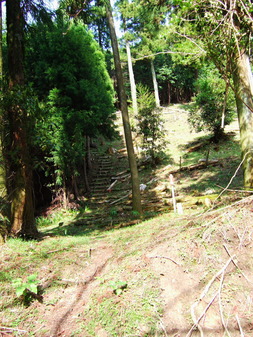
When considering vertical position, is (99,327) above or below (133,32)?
below

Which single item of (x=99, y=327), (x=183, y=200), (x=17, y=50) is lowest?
(x=183, y=200)

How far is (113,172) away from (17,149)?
36.7 feet

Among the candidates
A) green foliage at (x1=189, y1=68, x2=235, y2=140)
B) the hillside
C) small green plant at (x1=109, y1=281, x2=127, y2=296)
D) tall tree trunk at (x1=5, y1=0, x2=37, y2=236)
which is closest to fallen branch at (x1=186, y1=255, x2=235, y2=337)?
the hillside

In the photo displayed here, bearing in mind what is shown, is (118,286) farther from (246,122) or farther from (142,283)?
(246,122)

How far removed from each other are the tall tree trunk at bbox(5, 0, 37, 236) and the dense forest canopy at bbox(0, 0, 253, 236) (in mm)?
18

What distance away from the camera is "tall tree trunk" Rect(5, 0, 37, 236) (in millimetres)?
4352

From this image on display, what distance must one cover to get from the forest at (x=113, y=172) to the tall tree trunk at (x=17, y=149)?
0.02 m

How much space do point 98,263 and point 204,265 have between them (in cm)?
148

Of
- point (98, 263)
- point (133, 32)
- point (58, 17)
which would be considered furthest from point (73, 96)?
point (133, 32)

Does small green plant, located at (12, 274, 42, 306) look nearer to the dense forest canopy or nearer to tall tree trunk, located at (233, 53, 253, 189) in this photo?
the dense forest canopy

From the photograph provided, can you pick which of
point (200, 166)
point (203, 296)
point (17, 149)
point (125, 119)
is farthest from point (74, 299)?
point (200, 166)

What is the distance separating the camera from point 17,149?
4.38 m

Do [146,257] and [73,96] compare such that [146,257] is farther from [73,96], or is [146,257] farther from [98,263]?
[73,96]

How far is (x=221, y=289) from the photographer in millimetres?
2195
